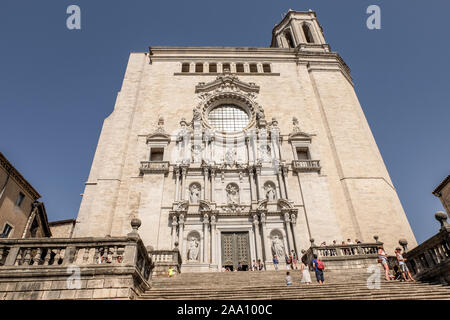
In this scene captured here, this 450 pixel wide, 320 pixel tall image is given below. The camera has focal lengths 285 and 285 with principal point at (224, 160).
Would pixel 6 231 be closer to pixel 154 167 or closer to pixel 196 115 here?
pixel 154 167

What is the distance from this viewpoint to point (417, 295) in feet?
23.8

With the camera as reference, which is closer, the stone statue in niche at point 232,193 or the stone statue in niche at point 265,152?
the stone statue in niche at point 232,193

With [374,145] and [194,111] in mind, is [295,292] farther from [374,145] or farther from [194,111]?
[374,145]

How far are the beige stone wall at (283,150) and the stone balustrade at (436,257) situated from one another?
A: 22.5 ft

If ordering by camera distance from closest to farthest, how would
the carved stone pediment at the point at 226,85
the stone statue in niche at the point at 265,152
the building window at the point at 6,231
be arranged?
the building window at the point at 6,231 < the stone statue in niche at the point at 265,152 < the carved stone pediment at the point at 226,85

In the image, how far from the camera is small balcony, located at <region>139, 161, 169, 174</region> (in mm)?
19266

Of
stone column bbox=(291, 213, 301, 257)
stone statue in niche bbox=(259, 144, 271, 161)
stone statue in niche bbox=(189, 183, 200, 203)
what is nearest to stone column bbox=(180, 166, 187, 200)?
stone statue in niche bbox=(189, 183, 200, 203)

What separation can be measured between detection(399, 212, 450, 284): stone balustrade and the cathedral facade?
6786 mm

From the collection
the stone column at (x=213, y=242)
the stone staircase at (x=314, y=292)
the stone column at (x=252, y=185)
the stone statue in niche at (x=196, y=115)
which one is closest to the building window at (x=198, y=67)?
the stone statue in niche at (x=196, y=115)

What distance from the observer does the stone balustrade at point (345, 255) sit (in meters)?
13.2

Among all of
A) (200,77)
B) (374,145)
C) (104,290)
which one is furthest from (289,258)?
(200,77)

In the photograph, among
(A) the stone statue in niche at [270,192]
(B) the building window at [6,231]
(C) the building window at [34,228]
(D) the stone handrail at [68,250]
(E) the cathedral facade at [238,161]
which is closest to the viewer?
(D) the stone handrail at [68,250]

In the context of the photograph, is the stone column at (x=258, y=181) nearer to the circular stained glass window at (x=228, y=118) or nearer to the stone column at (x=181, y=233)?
the circular stained glass window at (x=228, y=118)
